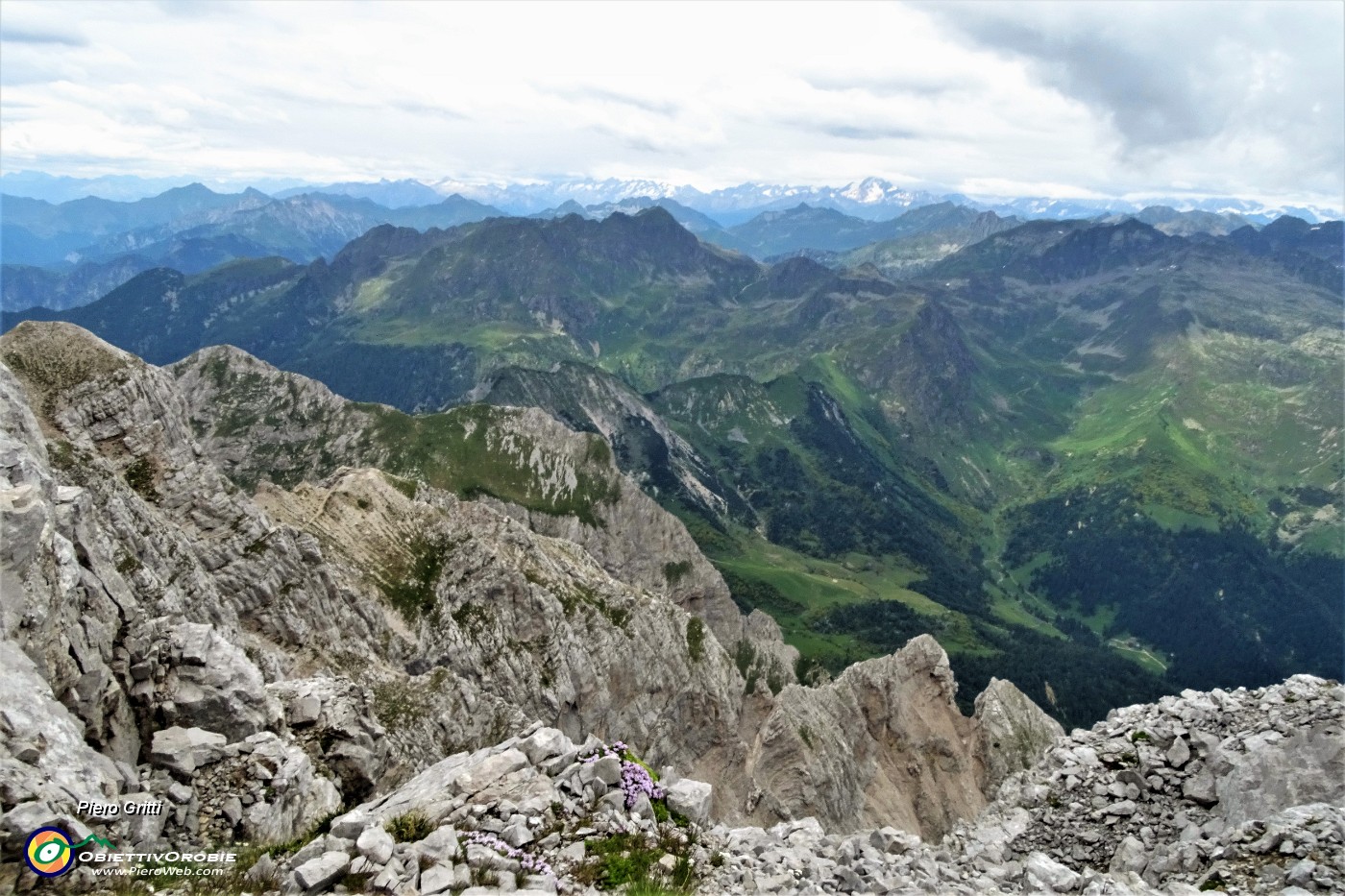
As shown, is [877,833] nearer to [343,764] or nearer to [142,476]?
[343,764]

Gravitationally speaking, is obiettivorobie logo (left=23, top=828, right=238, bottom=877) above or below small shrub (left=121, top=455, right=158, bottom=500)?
above

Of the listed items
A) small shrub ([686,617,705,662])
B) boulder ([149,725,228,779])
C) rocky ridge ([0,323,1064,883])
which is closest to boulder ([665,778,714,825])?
rocky ridge ([0,323,1064,883])

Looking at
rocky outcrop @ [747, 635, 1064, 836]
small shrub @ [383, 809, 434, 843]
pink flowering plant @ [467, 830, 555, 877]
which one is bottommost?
rocky outcrop @ [747, 635, 1064, 836]

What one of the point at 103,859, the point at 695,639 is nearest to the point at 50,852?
the point at 103,859

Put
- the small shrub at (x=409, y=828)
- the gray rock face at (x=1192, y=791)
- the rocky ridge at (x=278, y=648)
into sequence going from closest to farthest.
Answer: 1. the small shrub at (x=409, y=828)
2. the gray rock face at (x=1192, y=791)
3. the rocky ridge at (x=278, y=648)

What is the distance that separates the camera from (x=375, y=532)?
102 metres

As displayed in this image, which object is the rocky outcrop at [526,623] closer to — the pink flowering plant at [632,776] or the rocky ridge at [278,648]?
the rocky ridge at [278,648]

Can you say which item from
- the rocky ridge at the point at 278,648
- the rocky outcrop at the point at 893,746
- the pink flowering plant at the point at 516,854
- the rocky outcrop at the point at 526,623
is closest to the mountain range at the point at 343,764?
the pink flowering plant at the point at 516,854

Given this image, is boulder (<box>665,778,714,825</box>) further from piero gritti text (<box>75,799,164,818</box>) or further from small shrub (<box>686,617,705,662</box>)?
small shrub (<box>686,617,705,662</box>)

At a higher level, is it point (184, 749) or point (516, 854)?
point (516, 854)

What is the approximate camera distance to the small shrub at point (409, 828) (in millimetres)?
21263

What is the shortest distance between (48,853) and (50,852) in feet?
0.12

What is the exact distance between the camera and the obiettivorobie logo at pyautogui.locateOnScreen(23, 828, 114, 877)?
695 inches

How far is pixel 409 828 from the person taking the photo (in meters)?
21.5
